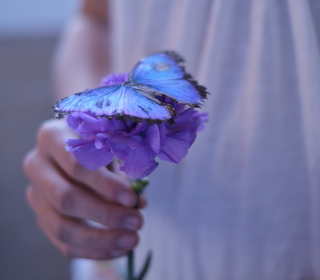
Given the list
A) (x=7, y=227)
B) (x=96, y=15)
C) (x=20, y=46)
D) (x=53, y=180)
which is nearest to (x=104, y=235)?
(x=53, y=180)

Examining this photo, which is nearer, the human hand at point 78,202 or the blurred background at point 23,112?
the human hand at point 78,202

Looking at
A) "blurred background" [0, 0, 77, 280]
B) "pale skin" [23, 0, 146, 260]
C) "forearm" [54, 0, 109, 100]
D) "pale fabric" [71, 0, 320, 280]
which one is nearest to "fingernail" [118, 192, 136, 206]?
"pale skin" [23, 0, 146, 260]

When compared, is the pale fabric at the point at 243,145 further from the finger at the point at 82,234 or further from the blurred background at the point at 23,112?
the blurred background at the point at 23,112

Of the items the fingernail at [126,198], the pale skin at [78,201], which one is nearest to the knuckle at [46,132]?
the pale skin at [78,201]

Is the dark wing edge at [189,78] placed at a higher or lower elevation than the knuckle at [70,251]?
higher

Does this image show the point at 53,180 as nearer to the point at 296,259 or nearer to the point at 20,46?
A: the point at 296,259

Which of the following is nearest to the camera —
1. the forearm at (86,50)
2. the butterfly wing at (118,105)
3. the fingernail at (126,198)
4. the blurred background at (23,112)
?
the butterfly wing at (118,105)
